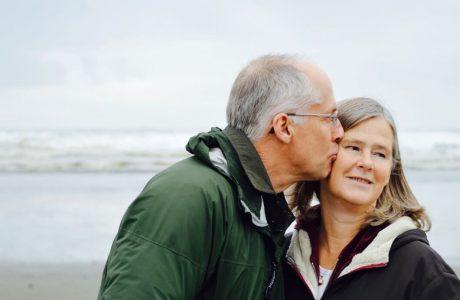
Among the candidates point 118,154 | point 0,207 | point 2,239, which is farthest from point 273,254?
point 118,154

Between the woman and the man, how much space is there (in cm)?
14

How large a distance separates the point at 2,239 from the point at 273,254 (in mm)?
7596

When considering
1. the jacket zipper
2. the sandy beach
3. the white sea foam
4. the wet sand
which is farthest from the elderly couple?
the white sea foam

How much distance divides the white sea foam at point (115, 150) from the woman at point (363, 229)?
612 inches

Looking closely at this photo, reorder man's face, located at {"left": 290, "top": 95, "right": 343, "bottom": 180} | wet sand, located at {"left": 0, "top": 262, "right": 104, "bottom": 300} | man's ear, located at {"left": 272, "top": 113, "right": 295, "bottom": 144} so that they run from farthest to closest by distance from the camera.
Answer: wet sand, located at {"left": 0, "top": 262, "right": 104, "bottom": 300} → man's face, located at {"left": 290, "top": 95, "right": 343, "bottom": 180} → man's ear, located at {"left": 272, "top": 113, "right": 295, "bottom": 144}

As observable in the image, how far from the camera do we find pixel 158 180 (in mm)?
2766

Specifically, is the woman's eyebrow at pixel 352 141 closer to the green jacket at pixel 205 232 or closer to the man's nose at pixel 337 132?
the man's nose at pixel 337 132

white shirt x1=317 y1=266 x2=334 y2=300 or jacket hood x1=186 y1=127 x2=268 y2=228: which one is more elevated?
jacket hood x1=186 y1=127 x2=268 y2=228

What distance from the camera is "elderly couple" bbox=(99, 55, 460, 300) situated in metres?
2.66

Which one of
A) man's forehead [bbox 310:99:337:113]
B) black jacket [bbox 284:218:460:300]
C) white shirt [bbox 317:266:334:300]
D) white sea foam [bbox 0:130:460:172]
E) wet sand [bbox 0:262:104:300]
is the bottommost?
white sea foam [bbox 0:130:460:172]

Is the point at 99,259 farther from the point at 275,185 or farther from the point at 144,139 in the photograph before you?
the point at 144,139

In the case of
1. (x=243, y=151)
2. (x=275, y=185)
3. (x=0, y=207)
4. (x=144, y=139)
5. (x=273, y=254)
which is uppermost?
(x=243, y=151)

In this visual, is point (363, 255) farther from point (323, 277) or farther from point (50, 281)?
point (50, 281)

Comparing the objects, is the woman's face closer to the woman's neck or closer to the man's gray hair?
the woman's neck
